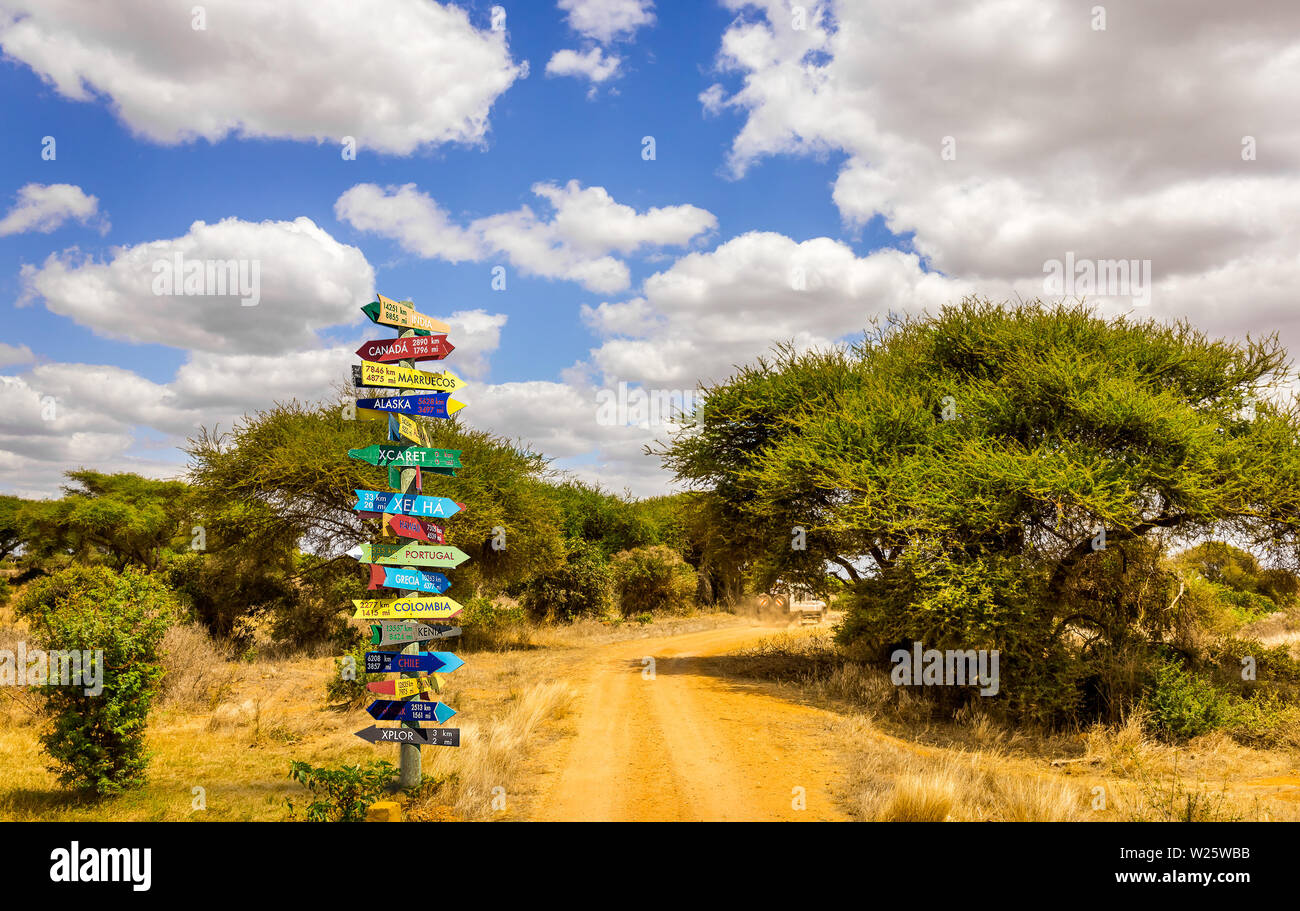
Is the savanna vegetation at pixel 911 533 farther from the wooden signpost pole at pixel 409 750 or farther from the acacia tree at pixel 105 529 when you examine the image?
the acacia tree at pixel 105 529

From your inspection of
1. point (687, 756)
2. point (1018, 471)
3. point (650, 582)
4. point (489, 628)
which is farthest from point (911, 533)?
point (650, 582)

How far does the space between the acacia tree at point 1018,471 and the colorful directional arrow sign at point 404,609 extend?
10.8 meters

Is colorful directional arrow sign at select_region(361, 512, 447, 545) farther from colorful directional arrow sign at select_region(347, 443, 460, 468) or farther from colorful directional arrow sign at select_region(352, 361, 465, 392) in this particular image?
colorful directional arrow sign at select_region(352, 361, 465, 392)

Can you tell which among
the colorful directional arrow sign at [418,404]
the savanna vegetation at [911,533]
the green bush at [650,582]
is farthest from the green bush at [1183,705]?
the green bush at [650,582]

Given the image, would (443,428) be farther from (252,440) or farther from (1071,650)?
(1071,650)

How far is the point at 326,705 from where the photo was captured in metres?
16.8

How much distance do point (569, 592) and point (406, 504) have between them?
1093 inches

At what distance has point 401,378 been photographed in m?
9.32

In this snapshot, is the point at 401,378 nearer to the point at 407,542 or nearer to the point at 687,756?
the point at 407,542

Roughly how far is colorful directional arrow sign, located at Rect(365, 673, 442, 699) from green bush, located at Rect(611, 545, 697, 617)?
32215 mm

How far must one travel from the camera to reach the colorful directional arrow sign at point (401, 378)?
9.12 metres
